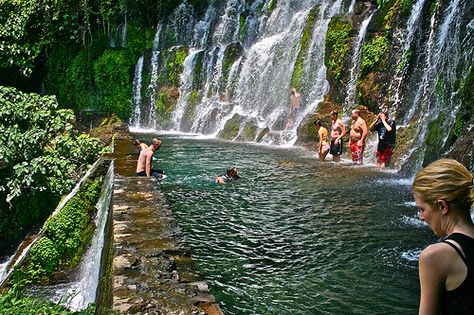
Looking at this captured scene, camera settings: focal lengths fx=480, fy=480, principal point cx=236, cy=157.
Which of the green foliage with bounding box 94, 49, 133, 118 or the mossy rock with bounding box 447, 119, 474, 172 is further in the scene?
the green foliage with bounding box 94, 49, 133, 118

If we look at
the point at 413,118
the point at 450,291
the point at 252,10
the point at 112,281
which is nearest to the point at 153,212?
the point at 112,281

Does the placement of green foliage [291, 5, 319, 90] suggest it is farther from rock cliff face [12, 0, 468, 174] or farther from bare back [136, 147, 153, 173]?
bare back [136, 147, 153, 173]

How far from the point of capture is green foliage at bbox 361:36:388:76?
15.9 meters

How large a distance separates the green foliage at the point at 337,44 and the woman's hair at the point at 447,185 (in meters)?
15.9

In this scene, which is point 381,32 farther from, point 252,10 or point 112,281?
point 112,281

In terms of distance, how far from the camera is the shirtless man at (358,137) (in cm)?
1307

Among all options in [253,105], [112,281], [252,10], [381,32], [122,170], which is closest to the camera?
[112,281]

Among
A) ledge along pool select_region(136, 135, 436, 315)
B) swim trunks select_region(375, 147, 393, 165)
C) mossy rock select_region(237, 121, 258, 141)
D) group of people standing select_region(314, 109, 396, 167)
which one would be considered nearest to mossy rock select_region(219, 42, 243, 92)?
mossy rock select_region(237, 121, 258, 141)

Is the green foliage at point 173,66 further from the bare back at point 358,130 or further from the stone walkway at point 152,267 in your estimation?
the stone walkway at point 152,267

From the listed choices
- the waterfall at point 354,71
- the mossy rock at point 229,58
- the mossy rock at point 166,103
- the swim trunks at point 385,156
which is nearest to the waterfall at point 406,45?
the waterfall at point 354,71

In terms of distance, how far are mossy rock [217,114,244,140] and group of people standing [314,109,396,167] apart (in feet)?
25.4

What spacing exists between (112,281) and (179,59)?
82.5 ft

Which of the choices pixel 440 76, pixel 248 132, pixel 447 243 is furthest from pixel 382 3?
pixel 447 243

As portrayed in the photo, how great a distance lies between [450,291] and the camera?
197cm
